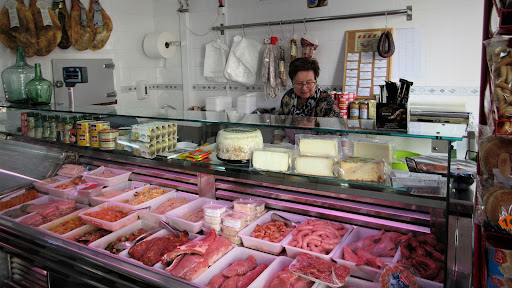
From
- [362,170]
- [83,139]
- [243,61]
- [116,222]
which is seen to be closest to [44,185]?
[83,139]

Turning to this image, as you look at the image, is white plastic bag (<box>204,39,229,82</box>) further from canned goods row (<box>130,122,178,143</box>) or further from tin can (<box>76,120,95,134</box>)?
canned goods row (<box>130,122,178,143</box>)

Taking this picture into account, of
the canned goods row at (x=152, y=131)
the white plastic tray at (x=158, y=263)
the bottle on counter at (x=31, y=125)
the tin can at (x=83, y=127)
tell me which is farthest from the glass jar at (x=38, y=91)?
the white plastic tray at (x=158, y=263)

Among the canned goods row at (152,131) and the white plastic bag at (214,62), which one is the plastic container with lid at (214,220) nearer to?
the canned goods row at (152,131)

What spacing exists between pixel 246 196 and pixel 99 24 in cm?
435

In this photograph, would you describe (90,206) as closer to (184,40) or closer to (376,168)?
(376,168)

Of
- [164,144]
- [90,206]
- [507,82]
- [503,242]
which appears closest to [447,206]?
[503,242]

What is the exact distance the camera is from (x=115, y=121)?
10.2ft

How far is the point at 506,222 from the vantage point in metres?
1.59

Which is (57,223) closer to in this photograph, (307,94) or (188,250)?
(188,250)

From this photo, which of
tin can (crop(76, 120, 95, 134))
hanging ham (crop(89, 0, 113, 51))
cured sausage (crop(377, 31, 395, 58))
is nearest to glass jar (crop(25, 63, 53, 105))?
tin can (crop(76, 120, 95, 134))

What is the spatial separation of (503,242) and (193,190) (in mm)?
2218

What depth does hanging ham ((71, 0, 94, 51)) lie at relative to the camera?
5.54 meters

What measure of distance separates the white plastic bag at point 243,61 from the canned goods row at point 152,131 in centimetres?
371

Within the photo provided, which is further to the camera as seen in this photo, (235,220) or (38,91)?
(38,91)
